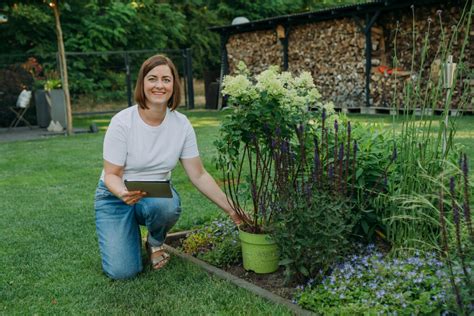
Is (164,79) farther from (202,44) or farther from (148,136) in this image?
(202,44)

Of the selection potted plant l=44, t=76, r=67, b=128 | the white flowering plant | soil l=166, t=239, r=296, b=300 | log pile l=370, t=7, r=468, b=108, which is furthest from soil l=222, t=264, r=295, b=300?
potted plant l=44, t=76, r=67, b=128

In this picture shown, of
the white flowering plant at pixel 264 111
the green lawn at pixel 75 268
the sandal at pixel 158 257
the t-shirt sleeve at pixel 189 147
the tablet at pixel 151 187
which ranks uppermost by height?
the white flowering plant at pixel 264 111

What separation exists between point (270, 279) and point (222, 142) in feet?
2.48

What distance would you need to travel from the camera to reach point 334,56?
44.3ft

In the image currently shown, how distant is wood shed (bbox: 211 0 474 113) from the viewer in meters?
11.3

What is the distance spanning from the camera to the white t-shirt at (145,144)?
→ 3035 millimetres

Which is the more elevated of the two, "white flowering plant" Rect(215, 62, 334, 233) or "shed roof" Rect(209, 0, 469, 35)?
"shed roof" Rect(209, 0, 469, 35)

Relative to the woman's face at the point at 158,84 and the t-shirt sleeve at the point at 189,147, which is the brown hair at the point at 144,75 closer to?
the woman's face at the point at 158,84

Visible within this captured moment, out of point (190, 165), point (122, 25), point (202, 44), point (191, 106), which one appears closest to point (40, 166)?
point (190, 165)

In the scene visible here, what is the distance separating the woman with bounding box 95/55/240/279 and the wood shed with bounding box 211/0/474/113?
8239 mm

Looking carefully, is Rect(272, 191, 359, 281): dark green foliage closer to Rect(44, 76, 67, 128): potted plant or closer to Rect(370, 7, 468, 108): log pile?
Rect(370, 7, 468, 108): log pile

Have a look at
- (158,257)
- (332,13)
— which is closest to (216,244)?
(158,257)

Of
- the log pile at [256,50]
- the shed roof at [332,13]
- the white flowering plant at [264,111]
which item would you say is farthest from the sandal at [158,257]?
the log pile at [256,50]

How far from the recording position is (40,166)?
699 cm
